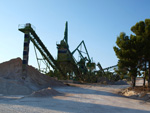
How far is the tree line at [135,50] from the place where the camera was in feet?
60.4

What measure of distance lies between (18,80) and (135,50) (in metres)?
14.1

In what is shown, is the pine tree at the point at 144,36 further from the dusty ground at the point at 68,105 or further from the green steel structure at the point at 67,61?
the green steel structure at the point at 67,61

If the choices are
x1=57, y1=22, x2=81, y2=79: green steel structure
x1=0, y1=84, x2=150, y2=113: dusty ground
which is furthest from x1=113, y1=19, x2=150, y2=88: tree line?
x1=57, y1=22, x2=81, y2=79: green steel structure

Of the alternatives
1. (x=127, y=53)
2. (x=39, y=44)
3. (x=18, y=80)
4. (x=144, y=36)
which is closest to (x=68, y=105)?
(x=127, y=53)

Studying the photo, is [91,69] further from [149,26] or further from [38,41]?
[149,26]

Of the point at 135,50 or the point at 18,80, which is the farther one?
the point at 18,80

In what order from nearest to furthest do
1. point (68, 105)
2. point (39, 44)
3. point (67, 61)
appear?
point (68, 105)
point (39, 44)
point (67, 61)

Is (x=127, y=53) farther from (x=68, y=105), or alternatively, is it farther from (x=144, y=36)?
(x=68, y=105)

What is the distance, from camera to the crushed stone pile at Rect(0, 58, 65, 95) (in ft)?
60.2

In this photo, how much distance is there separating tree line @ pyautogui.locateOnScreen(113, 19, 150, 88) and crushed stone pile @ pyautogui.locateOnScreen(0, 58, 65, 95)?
10.9m

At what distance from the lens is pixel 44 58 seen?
3456 centimetres

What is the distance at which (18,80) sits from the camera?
21406mm

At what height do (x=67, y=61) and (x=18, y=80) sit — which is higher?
(x=67, y=61)

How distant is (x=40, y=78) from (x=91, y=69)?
18.3 meters
